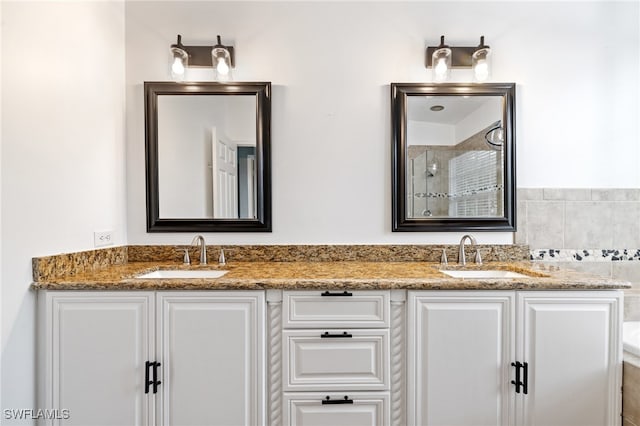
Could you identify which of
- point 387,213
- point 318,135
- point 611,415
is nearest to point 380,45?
point 318,135

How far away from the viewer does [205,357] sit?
4.70 feet

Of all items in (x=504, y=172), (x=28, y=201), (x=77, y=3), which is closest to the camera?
(x=28, y=201)

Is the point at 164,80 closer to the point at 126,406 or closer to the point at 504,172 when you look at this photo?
the point at 126,406

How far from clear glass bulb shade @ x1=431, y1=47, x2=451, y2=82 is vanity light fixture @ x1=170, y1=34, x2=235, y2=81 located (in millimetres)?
1205

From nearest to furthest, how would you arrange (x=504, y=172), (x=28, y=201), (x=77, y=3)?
(x=28, y=201), (x=77, y=3), (x=504, y=172)

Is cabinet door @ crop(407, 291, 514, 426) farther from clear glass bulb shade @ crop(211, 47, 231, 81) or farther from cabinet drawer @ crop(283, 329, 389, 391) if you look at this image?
clear glass bulb shade @ crop(211, 47, 231, 81)

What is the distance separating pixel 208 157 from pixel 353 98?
938 mm

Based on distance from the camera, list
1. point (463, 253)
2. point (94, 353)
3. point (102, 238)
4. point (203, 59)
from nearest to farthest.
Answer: point (94, 353)
point (102, 238)
point (463, 253)
point (203, 59)

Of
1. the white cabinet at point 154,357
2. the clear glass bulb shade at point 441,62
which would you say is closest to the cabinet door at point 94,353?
the white cabinet at point 154,357

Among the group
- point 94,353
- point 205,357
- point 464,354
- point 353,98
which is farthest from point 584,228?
point 94,353

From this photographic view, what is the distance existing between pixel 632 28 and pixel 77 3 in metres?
3.13

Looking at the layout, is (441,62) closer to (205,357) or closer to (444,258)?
(444,258)

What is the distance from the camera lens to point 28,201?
1365 millimetres

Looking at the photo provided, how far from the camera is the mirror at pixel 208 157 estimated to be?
6.52 feet
